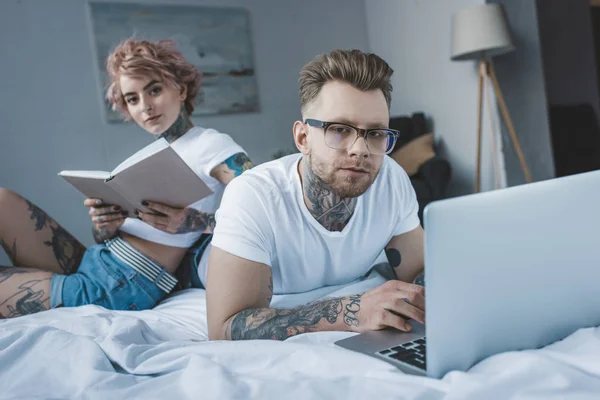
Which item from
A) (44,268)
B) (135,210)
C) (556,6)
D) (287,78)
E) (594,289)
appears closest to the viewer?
(594,289)

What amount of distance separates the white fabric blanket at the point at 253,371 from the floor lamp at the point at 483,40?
279 cm

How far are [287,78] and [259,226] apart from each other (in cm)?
340

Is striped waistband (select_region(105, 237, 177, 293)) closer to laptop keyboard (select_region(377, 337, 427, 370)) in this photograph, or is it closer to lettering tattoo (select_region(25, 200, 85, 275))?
lettering tattoo (select_region(25, 200, 85, 275))

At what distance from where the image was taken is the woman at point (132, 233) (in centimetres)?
149

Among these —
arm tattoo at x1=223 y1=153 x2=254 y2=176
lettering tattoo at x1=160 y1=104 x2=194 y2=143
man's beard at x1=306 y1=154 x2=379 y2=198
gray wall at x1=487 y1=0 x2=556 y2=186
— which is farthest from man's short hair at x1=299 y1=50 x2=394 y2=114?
gray wall at x1=487 y1=0 x2=556 y2=186

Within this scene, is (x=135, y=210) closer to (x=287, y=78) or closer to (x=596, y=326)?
(x=596, y=326)

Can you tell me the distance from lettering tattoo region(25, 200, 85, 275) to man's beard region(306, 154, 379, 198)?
1.04m

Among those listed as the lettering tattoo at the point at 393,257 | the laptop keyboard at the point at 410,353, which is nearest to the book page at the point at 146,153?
the lettering tattoo at the point at 393,257

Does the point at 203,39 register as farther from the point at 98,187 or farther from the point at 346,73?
the point at 346,73

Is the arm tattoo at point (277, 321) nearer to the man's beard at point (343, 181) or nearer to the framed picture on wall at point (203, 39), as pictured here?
the man's beard at point (343, 181)

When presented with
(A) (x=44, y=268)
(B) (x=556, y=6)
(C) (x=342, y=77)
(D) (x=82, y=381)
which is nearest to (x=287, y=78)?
(B) (x=556, y=6)

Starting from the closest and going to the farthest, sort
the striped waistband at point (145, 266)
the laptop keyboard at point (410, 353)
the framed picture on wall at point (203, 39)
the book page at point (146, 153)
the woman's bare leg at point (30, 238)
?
the laptop keyboard at point (410, 353) < the book page at point (146, 153) < the striped waistband at point (145, 266) < the woman's bare leg at point (30, 238) < the framed picture on wall at point (203, 39)

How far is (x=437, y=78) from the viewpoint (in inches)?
160

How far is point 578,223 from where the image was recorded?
65 centimetres
